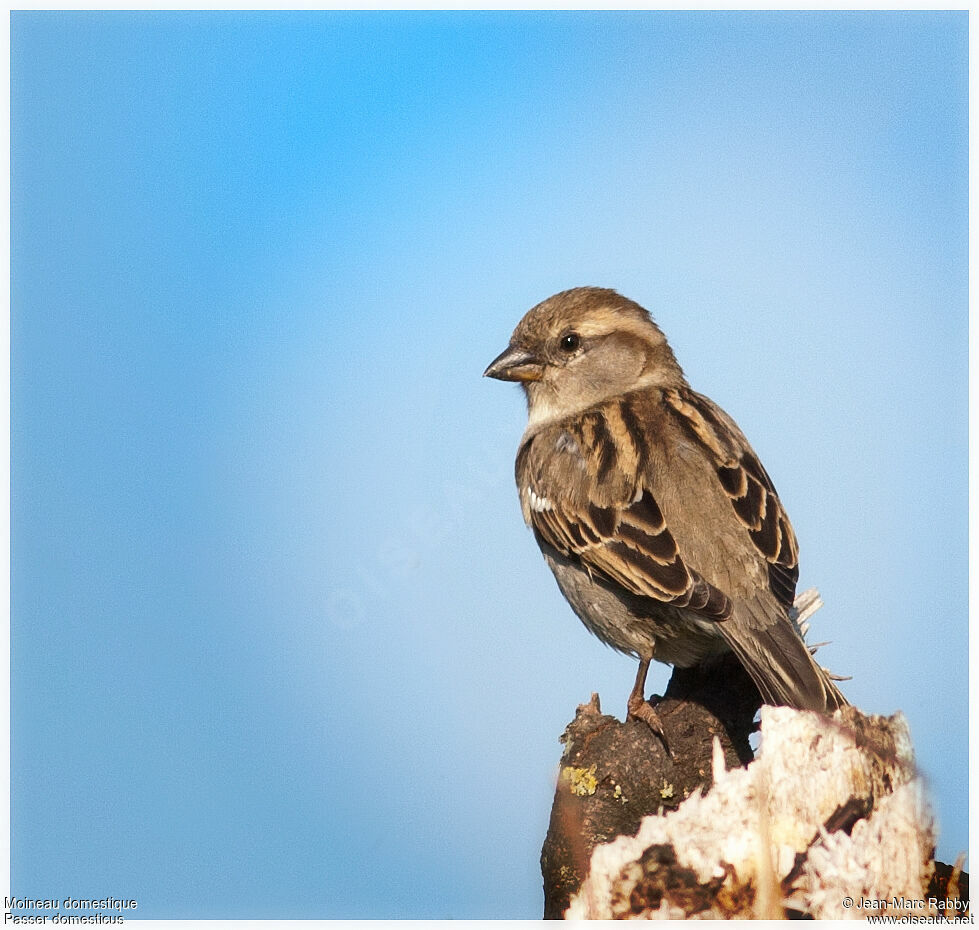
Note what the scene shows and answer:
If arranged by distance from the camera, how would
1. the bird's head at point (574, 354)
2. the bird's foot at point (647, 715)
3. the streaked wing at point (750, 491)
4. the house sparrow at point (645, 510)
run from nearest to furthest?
the bird's foot at point (647, 715)
the house sparrow at point (645, 510)
the streaked wing at point (750, 491)
the bird's head at point (574, 354)

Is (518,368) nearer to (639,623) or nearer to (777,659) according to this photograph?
(639,623)

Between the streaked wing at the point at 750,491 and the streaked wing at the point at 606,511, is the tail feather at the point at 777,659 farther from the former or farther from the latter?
the streaked wing at the point at 750,491

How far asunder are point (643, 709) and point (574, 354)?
2.57m

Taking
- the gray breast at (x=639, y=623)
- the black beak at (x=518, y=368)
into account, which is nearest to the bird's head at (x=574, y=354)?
the black beak at (x=518, y=368)

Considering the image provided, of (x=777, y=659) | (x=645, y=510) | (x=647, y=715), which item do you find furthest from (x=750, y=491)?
(x=647, y=715)

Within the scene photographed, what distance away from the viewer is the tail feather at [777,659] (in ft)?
16.2

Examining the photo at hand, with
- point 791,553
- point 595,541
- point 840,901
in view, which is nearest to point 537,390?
point 595,541

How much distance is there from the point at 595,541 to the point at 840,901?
223cm

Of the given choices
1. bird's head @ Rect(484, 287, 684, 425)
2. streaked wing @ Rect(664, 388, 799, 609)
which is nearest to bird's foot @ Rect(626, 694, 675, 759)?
streaked wing @ Rect(664, 388, 799, 609)

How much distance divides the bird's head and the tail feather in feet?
6.57

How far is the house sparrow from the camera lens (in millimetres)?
5453

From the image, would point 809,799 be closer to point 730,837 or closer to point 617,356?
point 730,837

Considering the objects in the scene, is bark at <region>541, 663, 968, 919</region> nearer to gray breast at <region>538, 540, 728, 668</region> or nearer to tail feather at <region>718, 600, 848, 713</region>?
tail feather at <region>718, 600, 848, 713</region>

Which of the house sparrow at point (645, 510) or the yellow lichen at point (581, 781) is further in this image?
the house sparrow at point (645, 510)
